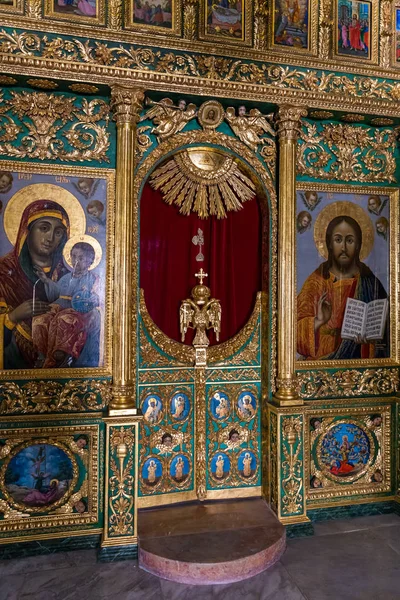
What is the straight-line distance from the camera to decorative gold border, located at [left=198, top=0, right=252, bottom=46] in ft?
12.3

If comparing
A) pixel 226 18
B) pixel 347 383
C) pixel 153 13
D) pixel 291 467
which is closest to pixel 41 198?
pixel 153 13

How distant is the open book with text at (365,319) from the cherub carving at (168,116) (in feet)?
7.27

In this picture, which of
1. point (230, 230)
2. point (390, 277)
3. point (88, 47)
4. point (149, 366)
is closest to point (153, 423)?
point (149, 366)

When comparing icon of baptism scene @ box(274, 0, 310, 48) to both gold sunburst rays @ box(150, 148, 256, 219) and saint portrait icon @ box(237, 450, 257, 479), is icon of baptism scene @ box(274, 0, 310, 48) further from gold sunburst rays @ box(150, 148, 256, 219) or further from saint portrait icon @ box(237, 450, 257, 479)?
saint portrait icon @ box(237, 450, 257, 479)

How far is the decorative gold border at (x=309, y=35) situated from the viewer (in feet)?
12.8

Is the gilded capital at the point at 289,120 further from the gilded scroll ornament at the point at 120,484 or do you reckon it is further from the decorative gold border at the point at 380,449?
the gilded scroll ornament at the point at 120,484

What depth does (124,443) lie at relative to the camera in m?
3.46

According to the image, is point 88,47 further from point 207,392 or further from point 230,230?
point 207,392

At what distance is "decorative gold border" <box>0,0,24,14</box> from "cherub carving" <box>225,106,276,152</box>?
69.7 inches

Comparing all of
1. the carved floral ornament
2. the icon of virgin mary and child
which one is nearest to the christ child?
the icon of virgin mary and child

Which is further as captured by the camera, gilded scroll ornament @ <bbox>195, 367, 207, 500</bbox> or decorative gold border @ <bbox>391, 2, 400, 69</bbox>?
decorative gold border @ <bbox>391, 2, 400, 69</bbox>

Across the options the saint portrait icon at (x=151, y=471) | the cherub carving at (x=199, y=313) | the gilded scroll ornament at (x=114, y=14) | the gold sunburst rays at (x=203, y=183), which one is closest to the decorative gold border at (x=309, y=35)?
the gold sunburst rays at (x=203, y=183)

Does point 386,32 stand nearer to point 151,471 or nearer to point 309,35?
point 309,35

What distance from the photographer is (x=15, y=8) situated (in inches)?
134
